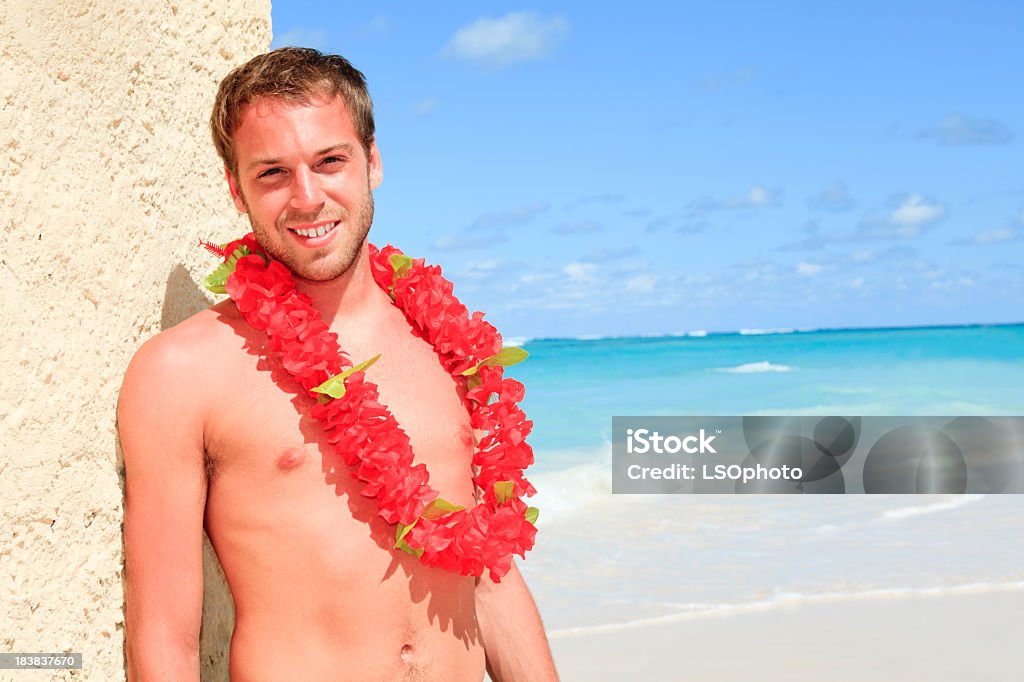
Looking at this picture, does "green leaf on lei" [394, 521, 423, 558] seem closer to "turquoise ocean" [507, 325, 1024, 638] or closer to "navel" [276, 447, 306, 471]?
"navel" [276, 447, 306, 471]

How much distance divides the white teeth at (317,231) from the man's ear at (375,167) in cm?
18

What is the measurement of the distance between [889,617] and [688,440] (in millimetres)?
8919

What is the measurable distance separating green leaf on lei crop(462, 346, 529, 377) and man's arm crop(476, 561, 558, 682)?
43 centimetres

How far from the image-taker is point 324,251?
1.92m

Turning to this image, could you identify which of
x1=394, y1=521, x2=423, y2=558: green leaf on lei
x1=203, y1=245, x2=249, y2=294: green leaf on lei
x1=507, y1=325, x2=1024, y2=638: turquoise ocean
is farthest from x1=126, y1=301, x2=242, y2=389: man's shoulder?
x1=507, y1=325, x2=1024, y2=638: turquoise ocean

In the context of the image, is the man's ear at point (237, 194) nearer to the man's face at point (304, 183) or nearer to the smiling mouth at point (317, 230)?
the man's face at point (304, 183)

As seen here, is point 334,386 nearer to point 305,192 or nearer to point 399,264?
point 305,192

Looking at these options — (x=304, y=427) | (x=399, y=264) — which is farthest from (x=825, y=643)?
(x=304, y=427)

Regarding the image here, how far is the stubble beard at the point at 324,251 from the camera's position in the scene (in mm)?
1915

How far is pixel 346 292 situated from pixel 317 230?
0.18 m

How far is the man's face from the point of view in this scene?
1858 millimetres

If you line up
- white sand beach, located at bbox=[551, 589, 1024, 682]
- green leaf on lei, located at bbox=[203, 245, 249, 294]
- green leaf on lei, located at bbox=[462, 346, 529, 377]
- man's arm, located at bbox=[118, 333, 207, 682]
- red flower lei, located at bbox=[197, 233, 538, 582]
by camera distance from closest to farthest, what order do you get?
man's arm, located at bbox=[118, 333, 207, 682] < red flower lei, located at bbox=[197, 233, 538, 582] < green leaf on lei, located at bbox=[203, 245, 249, 294] < green leaf on lei, located at bbox=[462, 346, 529, 377] < white sand beach, located at bbox=[551, 589, 1024, 682]

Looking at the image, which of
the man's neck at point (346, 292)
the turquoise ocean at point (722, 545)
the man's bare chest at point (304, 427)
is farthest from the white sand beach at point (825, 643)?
the man's neck at point (346, 292)

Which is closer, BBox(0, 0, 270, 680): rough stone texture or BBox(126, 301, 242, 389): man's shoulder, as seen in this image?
BBox(0, 0, 270, 680): rough stone texture
